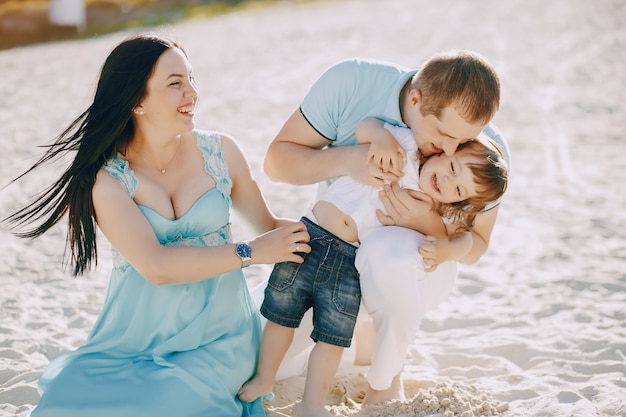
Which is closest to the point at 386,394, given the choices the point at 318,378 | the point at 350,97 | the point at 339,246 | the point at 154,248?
the point at 318,378

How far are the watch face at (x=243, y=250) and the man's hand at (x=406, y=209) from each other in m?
0.58

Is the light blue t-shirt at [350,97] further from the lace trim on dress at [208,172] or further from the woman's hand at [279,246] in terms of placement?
the woman's hand at [279,246]

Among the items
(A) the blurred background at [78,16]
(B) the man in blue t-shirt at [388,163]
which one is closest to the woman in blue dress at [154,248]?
(B) the man in blue t-shirt at [388,163]

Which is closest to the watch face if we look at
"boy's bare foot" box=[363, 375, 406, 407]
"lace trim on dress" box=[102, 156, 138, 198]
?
"lace trim on dress" box=[102, 156, 138, 198]

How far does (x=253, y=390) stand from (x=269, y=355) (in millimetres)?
158

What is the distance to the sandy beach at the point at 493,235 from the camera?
380 centimetres

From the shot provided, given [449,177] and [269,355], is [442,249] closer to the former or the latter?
[449,177]

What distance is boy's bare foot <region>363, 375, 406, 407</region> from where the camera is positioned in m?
3.44

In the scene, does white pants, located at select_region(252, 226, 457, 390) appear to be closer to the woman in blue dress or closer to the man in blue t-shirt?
the man in blue t-shirt

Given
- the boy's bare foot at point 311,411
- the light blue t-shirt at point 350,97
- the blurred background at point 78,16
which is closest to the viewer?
the boy's bare foot at point 311,411

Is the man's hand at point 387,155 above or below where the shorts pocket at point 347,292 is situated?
above

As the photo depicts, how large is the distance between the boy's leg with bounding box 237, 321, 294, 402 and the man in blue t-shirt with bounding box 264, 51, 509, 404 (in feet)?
1.22

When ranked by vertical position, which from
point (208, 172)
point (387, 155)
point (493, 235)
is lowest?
point (493, 235)

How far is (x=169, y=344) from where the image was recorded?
317cm
